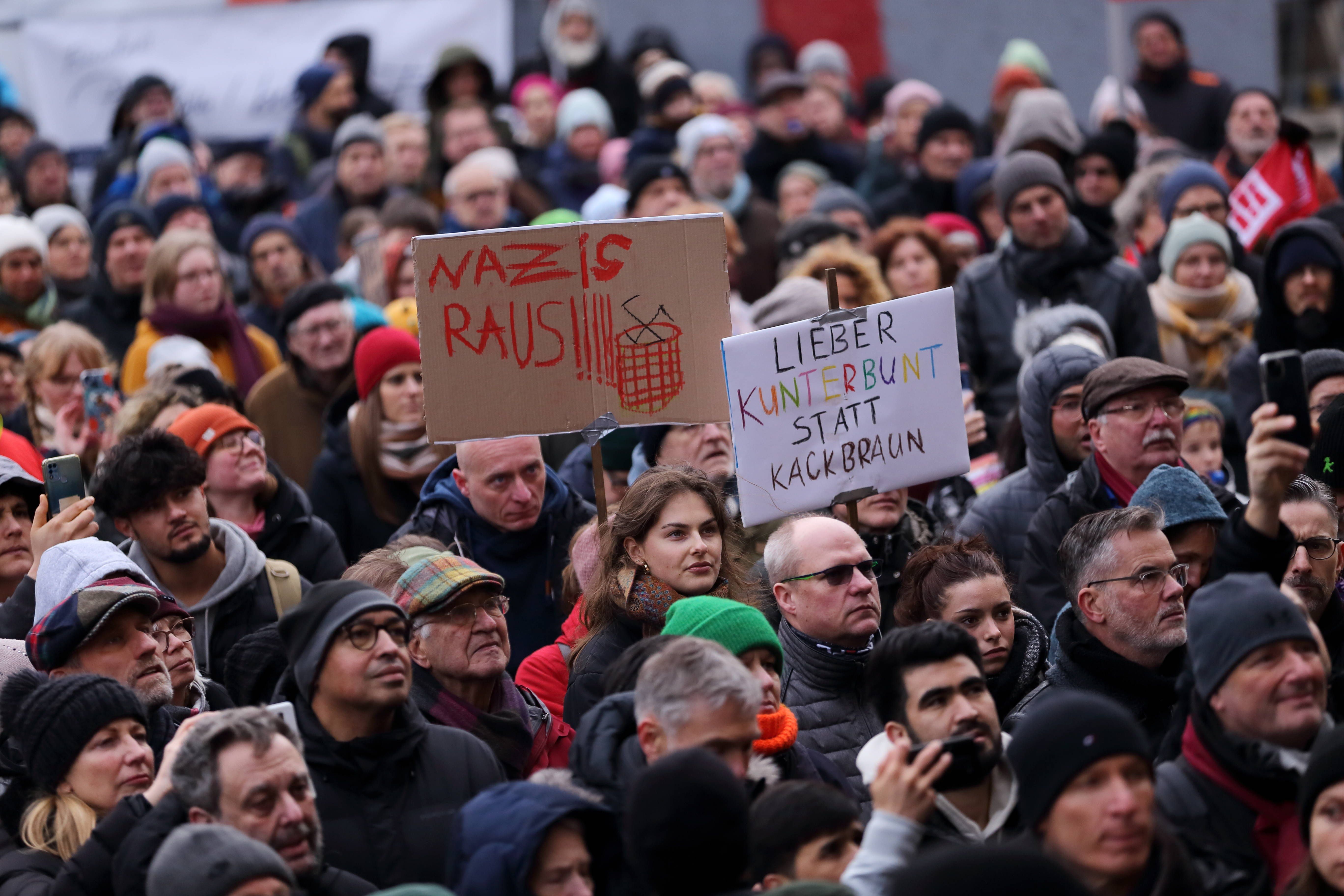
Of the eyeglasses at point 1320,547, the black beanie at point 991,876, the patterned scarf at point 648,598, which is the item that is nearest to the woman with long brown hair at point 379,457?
the patterned scarf at point 648,598

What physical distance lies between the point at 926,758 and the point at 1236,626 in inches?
28.8

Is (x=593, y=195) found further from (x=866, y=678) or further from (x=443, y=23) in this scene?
(x=866, y=678)

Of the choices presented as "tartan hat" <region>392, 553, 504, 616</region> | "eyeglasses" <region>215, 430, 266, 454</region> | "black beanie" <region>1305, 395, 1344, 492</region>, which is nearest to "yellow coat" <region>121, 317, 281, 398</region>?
"eyeglasses" <region>215, 430, 266, 454</region>

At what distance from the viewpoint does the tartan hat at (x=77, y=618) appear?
185 inches

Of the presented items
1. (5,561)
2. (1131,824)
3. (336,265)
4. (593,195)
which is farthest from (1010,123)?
(1131,824)

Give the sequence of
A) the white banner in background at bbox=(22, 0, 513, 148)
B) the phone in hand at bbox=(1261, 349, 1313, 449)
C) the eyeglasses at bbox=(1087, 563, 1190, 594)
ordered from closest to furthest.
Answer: the phone in hand at bbox=(1261, 349, 1313, 449) < the eyeglasses at bbox=(1087, 563, 1190, 594) < the white banner in background at bbox=(22, 0, 513, 148)

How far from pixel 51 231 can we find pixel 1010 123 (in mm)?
5391

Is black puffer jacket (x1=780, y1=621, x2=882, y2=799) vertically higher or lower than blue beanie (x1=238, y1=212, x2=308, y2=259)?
lower

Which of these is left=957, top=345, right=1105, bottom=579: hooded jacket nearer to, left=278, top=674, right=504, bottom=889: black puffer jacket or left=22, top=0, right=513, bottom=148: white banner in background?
left=278, top=674, right=504, bottom=889: black puffer jacket

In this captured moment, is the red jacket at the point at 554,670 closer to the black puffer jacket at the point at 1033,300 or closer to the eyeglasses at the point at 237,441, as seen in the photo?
the eyeglasses at the point at 237,441

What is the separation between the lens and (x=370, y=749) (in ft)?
14.1

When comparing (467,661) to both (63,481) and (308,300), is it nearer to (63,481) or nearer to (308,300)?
(63,481)

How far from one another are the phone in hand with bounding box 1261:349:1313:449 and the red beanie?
3.61 meters

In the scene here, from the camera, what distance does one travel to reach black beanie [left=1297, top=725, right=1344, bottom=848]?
3.62m
